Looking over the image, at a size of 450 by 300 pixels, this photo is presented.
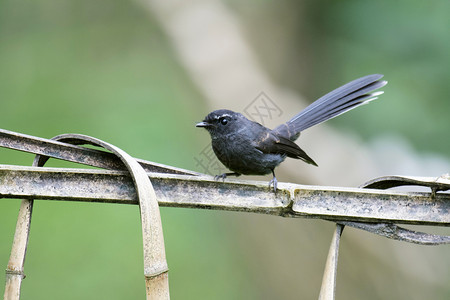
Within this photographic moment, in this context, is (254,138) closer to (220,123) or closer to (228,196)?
(220,123)

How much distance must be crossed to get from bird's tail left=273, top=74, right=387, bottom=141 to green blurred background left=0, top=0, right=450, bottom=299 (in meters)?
0.77

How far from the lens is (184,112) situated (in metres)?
5.63

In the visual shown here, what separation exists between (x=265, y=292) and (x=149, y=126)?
1.75m

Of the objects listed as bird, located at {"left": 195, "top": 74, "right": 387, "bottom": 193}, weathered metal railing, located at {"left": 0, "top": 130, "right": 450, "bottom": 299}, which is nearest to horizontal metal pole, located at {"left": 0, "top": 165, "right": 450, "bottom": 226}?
weathered metal railing, located at {"left": 0, "top": 130, "right": 450, "bottom": 299}

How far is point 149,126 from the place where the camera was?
191 inches

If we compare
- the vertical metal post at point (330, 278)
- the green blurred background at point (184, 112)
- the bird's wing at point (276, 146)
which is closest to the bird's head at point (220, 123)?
the bird's wing at point (276, 146)

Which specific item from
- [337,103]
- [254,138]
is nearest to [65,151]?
[254,138]

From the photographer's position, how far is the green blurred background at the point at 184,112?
3.92 meters

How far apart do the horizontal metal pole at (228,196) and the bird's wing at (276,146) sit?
1587 mm

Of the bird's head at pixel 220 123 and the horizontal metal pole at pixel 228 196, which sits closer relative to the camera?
the horizontal metal pole at pixel 228 196

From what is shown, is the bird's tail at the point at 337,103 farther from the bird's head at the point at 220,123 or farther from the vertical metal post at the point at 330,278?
the vertical metal post at the point at 330,278

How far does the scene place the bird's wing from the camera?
3.16 meters

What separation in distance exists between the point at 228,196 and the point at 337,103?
1.96m

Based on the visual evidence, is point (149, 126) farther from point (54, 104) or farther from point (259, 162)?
point (259, 162)
